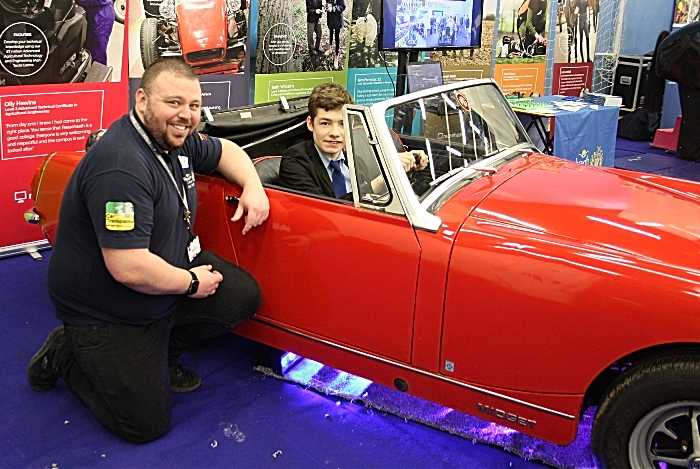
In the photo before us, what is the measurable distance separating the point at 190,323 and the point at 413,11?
415cm

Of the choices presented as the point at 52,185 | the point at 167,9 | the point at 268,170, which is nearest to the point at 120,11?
the point at 167,9

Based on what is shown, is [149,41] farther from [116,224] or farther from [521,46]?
[521,46]

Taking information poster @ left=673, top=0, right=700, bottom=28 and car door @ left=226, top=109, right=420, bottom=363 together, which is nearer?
car door @ left=226, top=109, right=420, bottom=363

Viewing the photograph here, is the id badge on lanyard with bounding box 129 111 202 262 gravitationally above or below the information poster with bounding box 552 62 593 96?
below

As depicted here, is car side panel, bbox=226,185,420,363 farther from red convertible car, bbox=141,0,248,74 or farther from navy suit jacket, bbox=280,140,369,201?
red convertible car, bbox=141,0,248,74

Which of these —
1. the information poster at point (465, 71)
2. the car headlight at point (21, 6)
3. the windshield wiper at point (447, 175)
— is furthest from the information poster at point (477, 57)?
the windshield wiper at point (447, 175)

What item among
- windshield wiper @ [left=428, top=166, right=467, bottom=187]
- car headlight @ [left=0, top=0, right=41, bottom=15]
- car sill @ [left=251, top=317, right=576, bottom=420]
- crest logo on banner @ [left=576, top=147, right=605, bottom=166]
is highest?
car headlight @ [left=0, top=0, right=41, bottom=15]

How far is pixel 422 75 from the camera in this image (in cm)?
562

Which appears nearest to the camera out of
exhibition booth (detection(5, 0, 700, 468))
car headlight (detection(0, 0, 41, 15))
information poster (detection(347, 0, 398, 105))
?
exhibition booth (detection(5, 0, 700, 468))

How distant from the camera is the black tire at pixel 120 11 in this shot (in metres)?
4.82

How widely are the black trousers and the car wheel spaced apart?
2.91m

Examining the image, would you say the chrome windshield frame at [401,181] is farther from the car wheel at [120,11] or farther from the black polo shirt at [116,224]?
the car wheel at [120,11]

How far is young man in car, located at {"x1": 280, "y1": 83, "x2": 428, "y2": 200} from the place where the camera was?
117 inches

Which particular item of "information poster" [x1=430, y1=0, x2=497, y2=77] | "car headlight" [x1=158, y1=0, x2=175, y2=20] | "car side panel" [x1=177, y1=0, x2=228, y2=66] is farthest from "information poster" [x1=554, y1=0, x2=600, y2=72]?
"car headlight" [x1=158, y1=0, x2=175, y2=20]
